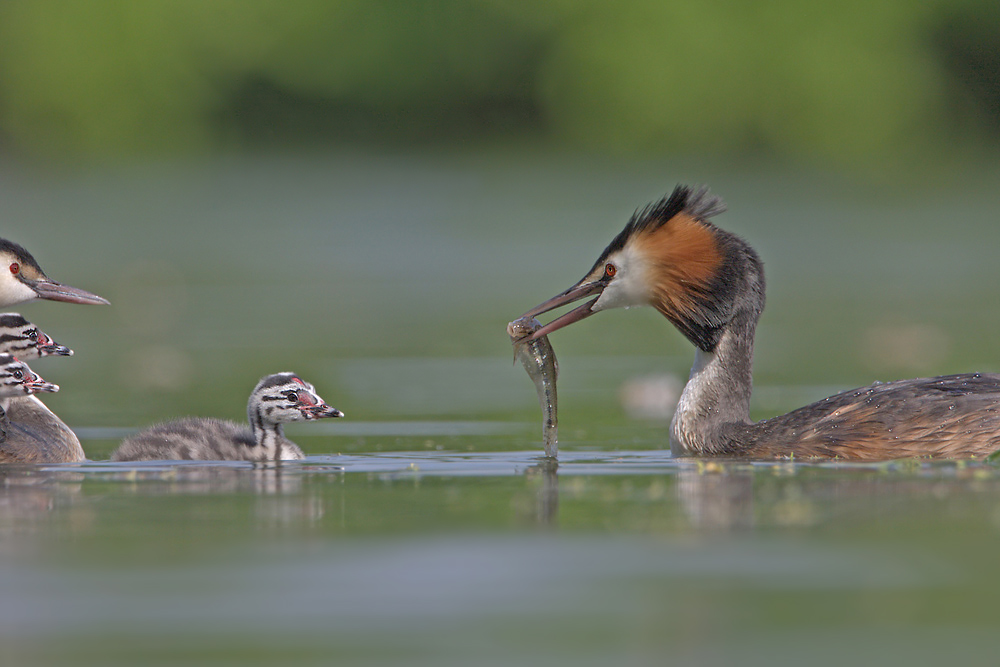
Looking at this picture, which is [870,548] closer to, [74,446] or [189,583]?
[189,583]

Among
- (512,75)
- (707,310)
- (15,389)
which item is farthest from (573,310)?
(512,75)

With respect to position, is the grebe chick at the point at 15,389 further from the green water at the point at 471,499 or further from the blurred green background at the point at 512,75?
the blurred green background at the point at 512,75

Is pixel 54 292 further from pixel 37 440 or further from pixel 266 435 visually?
pixel 266 435

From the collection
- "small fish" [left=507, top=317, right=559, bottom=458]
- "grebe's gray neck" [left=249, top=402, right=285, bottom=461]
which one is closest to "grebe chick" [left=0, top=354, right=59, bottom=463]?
"grebe's gray neck" [left=249, top=402, right=285, bottom=461]

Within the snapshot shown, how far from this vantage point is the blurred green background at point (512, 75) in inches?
1239

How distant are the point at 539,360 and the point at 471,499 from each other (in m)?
1.75

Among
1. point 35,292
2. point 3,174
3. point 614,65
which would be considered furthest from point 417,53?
point 35,292

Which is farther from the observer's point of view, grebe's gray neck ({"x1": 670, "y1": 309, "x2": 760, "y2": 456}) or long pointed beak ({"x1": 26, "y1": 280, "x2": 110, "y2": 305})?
long pointed beak ({"x1": 26, "y1": 280, "x2": 110, "y2": 305})

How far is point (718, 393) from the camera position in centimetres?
776

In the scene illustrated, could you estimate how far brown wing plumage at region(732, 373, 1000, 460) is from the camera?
7070mm

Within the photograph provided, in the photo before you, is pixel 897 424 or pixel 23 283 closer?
pixel 897 424

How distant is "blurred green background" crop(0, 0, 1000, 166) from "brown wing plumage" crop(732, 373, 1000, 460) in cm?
2416

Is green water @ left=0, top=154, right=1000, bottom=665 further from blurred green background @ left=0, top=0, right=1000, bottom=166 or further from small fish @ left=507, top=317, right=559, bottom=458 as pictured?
blurred green background @ left=0, top=0, right=1000, bottom=166

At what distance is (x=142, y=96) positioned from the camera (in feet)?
106
